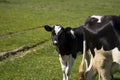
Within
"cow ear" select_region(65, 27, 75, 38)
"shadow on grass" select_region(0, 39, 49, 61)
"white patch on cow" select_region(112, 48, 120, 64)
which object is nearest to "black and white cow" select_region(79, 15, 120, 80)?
"white patch on cow" select_region(112, 48, 120, 64)

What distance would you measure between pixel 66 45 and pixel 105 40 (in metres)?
7.17

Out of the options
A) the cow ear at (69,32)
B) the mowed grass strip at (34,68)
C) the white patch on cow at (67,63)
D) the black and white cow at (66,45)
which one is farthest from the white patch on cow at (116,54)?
the mowed grass strip at (34,68)

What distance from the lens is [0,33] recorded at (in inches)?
1228

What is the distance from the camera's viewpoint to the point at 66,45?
13219 millimetres

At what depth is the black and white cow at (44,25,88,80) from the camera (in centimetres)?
1290

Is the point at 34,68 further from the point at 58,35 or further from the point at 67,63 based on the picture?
the point at 58,35

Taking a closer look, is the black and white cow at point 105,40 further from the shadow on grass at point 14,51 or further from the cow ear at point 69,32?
the shadow on grass at point 14,51

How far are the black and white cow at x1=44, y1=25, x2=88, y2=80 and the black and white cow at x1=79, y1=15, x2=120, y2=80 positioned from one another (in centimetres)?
617

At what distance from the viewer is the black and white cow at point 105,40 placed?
19.5ft

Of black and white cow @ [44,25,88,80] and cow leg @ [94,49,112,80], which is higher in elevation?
cow leg @ [94,49,112,80]

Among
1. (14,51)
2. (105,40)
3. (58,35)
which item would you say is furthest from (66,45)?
(14,51)

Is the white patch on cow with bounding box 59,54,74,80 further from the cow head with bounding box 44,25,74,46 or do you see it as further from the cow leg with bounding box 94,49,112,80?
the cow leg with bounding box 94,49,112,80

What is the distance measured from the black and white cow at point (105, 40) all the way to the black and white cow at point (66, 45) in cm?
617

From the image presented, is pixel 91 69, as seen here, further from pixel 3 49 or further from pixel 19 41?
pixel 19 41
